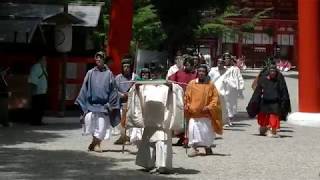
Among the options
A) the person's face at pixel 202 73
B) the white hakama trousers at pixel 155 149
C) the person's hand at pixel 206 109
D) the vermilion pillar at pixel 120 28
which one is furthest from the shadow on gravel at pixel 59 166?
the vermilion pillar at pixel 120 28

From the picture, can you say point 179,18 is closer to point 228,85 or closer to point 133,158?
point 228,85

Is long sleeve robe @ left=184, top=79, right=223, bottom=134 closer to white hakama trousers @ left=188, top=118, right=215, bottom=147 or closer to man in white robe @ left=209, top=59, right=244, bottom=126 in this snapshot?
white hakama trousers @ left=188, top=118, right=215, bottom=147

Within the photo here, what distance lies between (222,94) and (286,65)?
40.6 meters

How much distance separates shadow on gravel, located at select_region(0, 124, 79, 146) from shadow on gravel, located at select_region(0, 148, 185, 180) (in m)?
1.36

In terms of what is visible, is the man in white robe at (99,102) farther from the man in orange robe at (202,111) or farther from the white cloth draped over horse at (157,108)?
Answer: the white cloth draped over horse at (157,108)

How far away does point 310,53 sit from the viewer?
56.9 feet

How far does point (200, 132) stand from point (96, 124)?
178 centimetres

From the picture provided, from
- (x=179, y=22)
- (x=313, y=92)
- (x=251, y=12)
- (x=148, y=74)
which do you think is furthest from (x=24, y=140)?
Answer: (x=251, y=12)

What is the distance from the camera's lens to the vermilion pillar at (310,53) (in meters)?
17.2

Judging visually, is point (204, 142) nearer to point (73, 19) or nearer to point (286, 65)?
point (73, 19)

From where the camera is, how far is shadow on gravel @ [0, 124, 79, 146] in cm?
1322

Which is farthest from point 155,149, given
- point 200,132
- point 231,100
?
point 231,100

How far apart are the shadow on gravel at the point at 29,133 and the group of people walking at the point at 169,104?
1.76m

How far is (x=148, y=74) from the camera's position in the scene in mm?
10070
